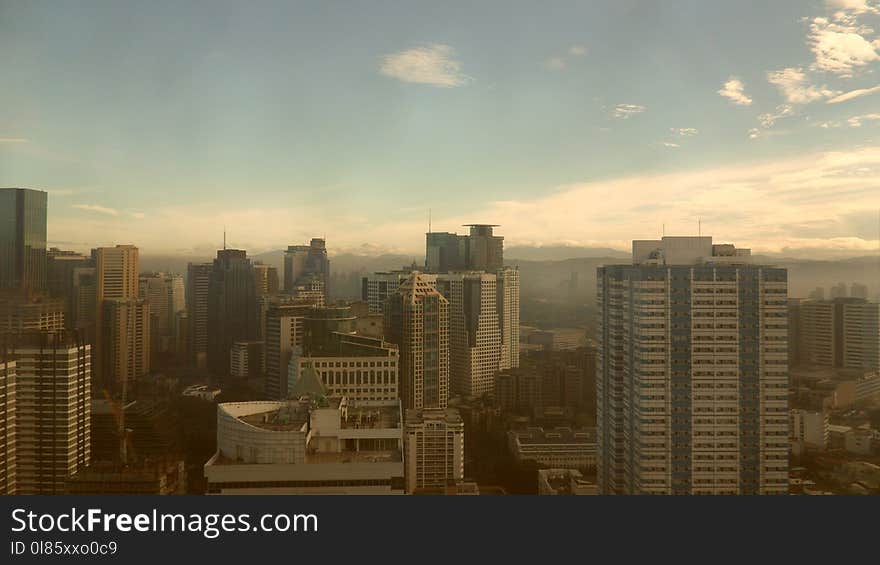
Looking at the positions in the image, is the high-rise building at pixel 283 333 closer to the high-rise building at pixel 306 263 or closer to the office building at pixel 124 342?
the high-rise building at pixel 306 263

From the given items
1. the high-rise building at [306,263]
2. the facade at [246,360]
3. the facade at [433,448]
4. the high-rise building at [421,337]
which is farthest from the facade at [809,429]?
the facade at [246,360]

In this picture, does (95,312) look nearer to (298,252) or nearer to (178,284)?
(178,284)

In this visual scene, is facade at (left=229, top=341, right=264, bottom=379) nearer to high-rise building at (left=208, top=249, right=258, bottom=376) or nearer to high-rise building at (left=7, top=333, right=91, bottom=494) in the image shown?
high-rise building at (left=208, top=249, right=258, bottom=376)

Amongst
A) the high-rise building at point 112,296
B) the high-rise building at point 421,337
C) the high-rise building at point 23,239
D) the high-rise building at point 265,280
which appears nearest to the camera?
the high-rise building at point 23,239

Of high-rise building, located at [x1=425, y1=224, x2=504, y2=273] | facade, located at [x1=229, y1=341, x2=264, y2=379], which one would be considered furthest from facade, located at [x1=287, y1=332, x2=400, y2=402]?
high-rise building, located at [x1=425, y1=224, x2=504, y2=273]

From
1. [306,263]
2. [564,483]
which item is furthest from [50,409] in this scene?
[564,483]
